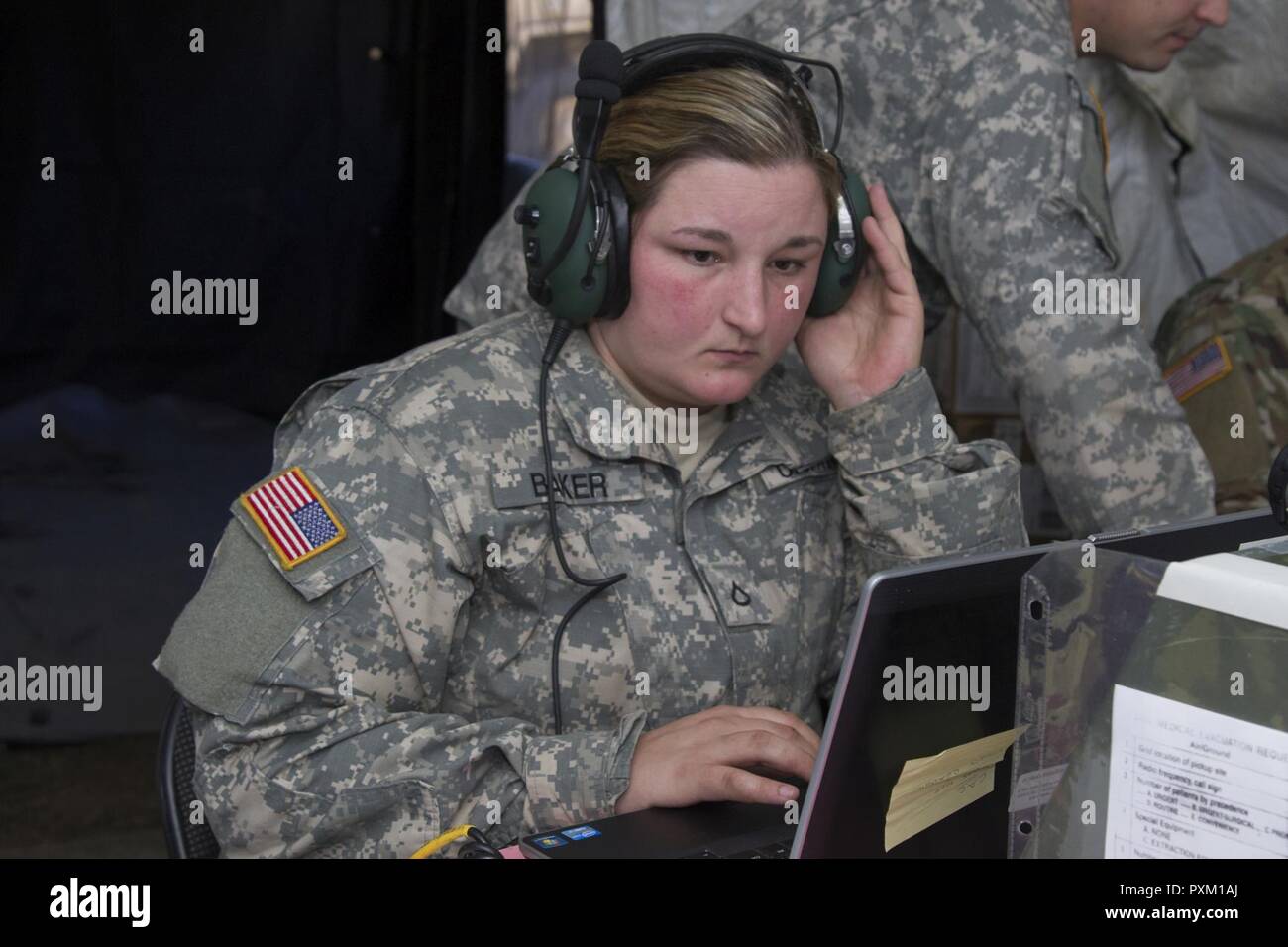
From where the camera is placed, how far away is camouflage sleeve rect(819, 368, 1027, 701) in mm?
1514

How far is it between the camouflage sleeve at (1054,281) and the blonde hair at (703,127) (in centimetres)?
42

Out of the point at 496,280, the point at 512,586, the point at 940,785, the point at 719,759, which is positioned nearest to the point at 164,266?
the point at 496,280

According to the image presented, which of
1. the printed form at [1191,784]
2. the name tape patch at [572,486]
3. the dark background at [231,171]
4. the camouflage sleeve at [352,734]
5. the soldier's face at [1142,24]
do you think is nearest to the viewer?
the printed form at [1191,784]

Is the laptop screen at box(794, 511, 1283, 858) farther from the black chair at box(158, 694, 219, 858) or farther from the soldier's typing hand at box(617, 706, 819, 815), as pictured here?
the black chair at box(158, 694, 219, 858)

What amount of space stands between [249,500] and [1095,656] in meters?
0.72

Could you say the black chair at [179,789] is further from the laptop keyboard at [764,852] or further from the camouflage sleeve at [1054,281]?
the camouflage sleeve at [1054,281]

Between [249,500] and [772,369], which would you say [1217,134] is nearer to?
[772,369]

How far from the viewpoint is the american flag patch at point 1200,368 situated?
224 cm

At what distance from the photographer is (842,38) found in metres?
1.93

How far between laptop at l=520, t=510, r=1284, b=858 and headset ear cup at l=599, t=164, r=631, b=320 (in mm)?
593

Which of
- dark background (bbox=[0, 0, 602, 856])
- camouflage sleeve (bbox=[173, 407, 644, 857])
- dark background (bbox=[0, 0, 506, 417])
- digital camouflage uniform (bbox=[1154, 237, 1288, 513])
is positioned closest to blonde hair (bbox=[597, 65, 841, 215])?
camouflage sleeve (bbox=[173, 407, 644, 857])
